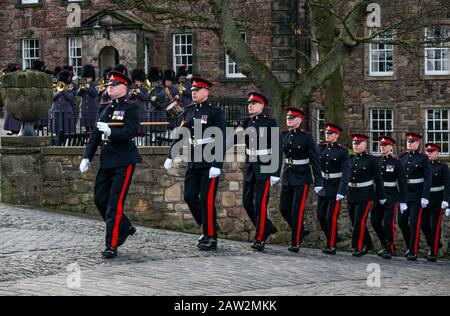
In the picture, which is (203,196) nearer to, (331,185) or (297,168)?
(297,168)

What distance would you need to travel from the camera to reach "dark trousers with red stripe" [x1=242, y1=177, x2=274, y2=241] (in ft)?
42.3

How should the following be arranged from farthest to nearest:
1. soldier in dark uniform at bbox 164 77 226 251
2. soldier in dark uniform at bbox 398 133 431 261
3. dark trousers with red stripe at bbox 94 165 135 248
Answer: soldier in dark uniform at bbox 398 133 431 261 < soldier in dark uniform at bbox 164 77 226 251 < dark trousers with red stripe at bbox 94 165 135 248

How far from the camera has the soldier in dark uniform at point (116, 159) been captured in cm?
1149

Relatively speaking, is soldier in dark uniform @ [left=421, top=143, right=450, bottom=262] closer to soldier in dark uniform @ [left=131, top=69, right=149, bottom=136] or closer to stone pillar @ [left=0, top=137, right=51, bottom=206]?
soldier in dark uniform @ [left=131, top=69, right=149, bottom=136]

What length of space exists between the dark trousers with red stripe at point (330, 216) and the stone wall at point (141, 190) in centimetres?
186

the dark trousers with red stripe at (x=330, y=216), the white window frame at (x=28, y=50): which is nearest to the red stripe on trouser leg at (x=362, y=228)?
the dark trousers with red stripe at (x=330, y=216)

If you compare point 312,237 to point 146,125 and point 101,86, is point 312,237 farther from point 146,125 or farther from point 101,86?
point 101,86

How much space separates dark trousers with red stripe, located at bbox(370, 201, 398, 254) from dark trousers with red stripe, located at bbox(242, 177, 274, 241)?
9.13 ft

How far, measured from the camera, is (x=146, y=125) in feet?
57.6

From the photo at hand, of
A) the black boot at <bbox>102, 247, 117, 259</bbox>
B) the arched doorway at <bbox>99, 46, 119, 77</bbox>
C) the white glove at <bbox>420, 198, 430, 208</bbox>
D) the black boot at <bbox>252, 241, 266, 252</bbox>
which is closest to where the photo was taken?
the black boot at <bbox>102, 247, 117, 259</bbox>

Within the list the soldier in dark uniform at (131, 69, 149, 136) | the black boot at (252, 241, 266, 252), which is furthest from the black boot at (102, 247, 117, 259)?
the soldier in dark uniform at (131, 69, 149, 136)

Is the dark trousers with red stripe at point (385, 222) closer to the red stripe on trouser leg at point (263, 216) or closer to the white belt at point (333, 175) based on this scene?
the white belt at point (333, 175)

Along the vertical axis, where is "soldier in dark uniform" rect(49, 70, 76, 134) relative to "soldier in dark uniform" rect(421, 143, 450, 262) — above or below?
above
